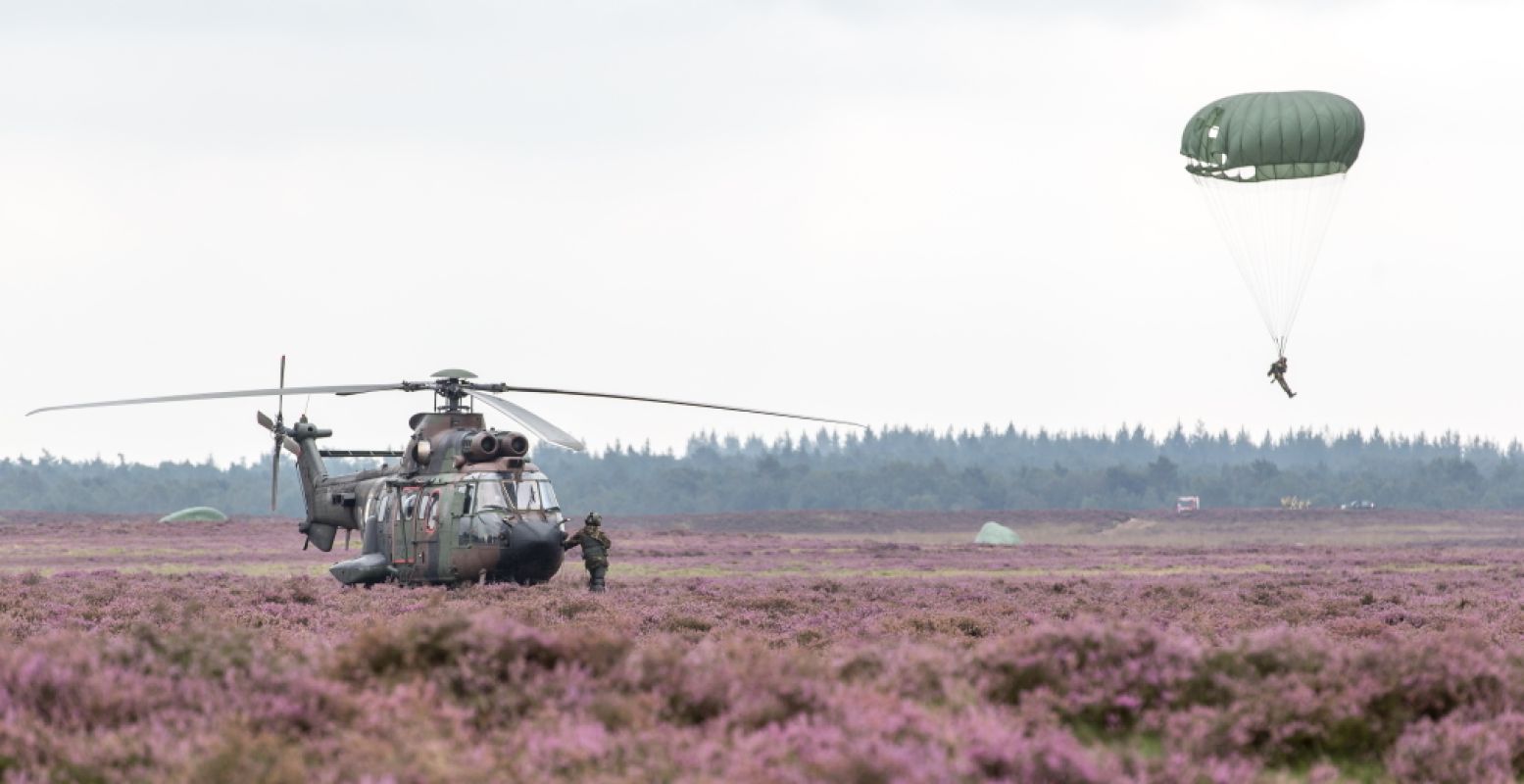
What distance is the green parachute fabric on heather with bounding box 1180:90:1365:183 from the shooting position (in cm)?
4038

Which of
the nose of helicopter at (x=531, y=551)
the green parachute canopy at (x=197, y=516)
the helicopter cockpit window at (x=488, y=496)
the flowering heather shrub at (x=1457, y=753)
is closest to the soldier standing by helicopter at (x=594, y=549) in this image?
the nose of helicopter at (x=531, y=551)

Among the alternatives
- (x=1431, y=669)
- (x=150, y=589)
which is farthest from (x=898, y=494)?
(x=1431, y=669)

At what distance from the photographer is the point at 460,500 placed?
27875 mm

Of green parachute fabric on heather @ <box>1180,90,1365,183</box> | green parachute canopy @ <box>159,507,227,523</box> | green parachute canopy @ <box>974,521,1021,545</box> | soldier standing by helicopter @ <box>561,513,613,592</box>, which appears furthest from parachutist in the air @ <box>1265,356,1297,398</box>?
green parachute canopy @ <box>159,507,227,523</box>

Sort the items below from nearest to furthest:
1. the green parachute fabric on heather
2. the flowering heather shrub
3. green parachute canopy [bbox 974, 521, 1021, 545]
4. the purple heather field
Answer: the purple heather field, the flowering heather shrub, the green parachute fabric on heather, green parachute canopy [bbox 974, 521, 1021, 545]

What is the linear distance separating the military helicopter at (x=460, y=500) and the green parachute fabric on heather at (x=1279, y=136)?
17.1 metres

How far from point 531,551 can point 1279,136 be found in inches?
865

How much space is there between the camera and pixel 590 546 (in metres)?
30.9

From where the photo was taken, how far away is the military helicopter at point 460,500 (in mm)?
27859

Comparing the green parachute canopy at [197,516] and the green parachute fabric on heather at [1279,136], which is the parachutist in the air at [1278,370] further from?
the green parachute canopy at [197,516]

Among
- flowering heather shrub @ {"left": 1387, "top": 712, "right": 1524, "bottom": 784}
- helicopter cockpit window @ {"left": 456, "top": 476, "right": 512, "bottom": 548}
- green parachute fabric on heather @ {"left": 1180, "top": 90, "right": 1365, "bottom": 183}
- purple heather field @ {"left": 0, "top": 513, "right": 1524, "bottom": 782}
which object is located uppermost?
green parachute fabric on heather @ {"left": 1180, "top": 90, "right": 1365, "bottom": 183}

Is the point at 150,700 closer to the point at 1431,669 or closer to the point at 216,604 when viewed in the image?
the point at 1431,669

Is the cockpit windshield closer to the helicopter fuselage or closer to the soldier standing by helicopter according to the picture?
the helicopter fuselage

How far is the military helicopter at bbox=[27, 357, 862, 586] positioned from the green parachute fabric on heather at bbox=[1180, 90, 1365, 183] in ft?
55.9
